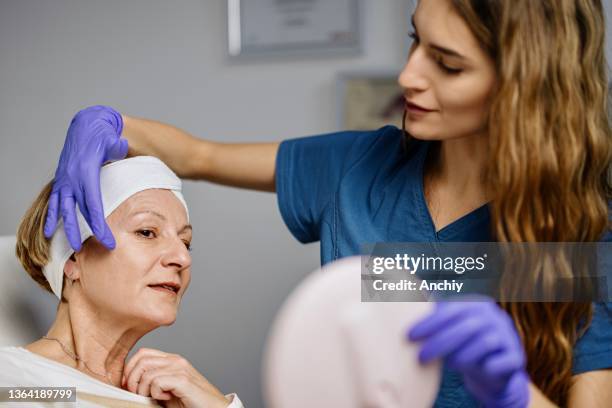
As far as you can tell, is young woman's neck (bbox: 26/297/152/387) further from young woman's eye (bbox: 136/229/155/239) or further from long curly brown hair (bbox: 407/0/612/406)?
long curly brown hair (bbox: 407/0/612/406)

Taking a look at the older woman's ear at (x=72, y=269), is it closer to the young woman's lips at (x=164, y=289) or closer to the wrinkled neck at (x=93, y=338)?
the wrinkled neck at (x=93, y=338)

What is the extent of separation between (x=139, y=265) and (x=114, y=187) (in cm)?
15

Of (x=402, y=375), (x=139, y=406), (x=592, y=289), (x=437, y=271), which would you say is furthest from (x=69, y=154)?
(x=592, y=289)

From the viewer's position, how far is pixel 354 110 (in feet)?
6.55

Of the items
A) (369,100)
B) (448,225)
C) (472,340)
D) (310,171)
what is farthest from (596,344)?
(369,100)

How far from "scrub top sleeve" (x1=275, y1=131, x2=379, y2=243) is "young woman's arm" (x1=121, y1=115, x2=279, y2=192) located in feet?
0.14

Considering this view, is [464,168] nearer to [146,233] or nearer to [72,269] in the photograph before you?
[146,233]

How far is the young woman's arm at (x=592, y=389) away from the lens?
1.03m

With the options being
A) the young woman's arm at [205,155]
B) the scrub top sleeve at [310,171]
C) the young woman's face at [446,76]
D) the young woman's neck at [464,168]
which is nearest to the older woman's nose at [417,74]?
the young woman's face at [446,76]

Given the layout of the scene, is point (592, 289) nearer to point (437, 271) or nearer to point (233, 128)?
point (437, 271)

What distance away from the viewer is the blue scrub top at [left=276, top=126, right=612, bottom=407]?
3.78 ft

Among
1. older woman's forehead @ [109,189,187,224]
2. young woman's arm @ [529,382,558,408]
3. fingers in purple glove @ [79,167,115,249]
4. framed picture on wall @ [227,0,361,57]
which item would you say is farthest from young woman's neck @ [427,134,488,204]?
framed picture on wall @ [227,0,361,57]

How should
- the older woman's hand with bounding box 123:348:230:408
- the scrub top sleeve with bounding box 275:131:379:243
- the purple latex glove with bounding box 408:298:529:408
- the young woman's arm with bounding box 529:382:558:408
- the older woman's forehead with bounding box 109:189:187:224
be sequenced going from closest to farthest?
1. the purple latex glove with bounding box 408:298:529:408
2. the young woman's arm with bounding box 529:382:558:408
3. the older woman's hand with bounding box 123:348:230:408
4. the older woman's forehead with bounding box 109:189:187:224
5. the scrub top sleeve with bounding box 275:131:379:243

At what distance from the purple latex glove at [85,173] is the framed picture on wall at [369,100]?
82cm
